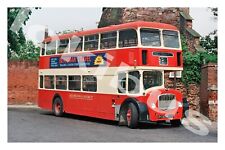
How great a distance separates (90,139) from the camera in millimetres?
12484

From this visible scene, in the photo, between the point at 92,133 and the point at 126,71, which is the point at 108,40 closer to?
the point at 126,71

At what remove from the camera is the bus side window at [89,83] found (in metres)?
17.4

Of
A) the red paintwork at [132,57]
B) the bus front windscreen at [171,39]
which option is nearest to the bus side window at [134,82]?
the red paintwork at [132,57]

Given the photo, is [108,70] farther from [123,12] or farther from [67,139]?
[123,12]

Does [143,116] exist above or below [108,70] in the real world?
below

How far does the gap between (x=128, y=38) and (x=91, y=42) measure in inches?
91.9

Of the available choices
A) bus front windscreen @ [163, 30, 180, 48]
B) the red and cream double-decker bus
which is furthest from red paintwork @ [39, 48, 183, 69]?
bus front windscreen @ [163, 30, 180, 48]

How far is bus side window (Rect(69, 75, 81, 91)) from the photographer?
1839cm

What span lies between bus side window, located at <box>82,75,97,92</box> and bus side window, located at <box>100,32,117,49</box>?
1472 millimetres

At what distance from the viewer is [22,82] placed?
2842cm

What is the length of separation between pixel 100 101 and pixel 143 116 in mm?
2675

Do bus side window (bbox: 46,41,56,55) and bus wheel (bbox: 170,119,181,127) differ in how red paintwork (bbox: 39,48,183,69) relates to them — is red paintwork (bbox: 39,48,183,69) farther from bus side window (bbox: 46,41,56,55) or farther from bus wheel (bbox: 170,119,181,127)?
bus side window (bbox: 46,41,56,55)

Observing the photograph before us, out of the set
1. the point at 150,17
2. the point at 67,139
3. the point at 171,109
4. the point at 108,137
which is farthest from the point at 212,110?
the point at 150,17

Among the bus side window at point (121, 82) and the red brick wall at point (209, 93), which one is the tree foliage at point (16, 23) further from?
the red brick wall at point (209, 93)
